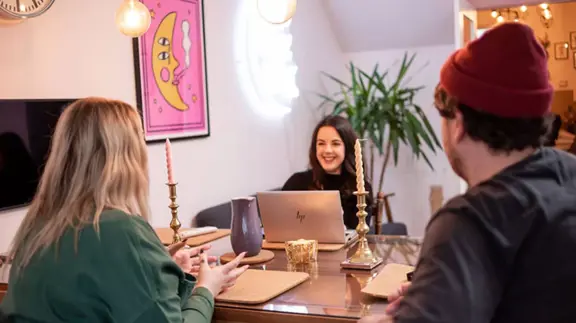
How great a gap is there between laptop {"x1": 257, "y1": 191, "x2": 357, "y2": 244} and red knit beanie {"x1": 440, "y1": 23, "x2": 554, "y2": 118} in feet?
3.70

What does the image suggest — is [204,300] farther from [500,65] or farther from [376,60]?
[376,60]

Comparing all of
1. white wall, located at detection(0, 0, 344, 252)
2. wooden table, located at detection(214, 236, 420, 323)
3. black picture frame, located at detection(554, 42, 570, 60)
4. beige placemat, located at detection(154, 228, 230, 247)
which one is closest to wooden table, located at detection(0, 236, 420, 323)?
wooden table, located at detection(214, 236, 420, 323)

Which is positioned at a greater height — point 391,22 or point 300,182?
point 391,22

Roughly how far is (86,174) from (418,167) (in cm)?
430

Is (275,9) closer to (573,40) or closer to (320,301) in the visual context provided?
(320,301)

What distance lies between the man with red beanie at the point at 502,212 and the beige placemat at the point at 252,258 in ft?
3.11

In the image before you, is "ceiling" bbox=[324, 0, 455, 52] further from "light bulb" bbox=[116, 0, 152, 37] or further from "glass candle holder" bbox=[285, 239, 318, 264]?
"glass candle holder" bbox=[285, 239, 318, 264]

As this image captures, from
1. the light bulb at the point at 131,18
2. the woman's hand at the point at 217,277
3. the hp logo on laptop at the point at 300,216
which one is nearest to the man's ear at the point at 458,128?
the woman's hand at the point at 217,277

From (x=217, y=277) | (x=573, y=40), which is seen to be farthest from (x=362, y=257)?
(x=573, y=40)

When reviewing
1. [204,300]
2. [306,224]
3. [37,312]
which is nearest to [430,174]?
[306,224]

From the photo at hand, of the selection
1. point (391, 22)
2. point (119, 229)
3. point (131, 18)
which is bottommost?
point (119, 229)

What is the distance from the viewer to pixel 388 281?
1652 millimetres

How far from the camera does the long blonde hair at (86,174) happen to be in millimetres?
1368

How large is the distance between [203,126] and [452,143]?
270cm
